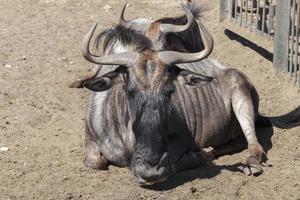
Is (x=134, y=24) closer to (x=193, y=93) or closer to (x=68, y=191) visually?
(x=193, y=93)

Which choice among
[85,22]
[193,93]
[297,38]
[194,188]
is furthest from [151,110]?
[85,22]

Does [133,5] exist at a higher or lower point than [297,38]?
lower

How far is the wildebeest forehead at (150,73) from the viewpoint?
614 centimetres

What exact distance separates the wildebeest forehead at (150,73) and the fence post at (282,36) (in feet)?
11.0

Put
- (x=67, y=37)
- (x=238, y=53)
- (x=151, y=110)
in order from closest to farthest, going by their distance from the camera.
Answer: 1. (x=151, y=110)
2. (x=238, y=53)
3. (x=67, y=37)

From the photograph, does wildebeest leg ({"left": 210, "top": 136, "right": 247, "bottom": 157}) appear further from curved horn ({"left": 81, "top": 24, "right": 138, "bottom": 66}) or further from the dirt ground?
curved horn ({"left": 81, "top": 24, "right": 138, "bottom": 66})

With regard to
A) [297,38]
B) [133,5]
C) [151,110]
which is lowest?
[133,5]

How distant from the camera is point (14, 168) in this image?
22.3 ft

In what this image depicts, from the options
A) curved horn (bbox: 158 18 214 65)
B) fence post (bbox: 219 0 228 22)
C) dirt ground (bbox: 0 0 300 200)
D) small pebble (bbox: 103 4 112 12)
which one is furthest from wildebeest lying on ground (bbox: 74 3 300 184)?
small pebble (bbox: 103 4 112 12)

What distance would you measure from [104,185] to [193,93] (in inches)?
67.0

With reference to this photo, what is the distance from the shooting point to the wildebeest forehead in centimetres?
614

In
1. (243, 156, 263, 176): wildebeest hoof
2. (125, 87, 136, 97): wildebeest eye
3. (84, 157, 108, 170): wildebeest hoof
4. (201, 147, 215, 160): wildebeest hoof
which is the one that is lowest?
(201, 147, 215, 160): wildebeest hoof

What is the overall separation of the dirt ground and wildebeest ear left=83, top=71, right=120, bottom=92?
0.84 metres

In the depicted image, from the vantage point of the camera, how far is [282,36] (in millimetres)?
9281
